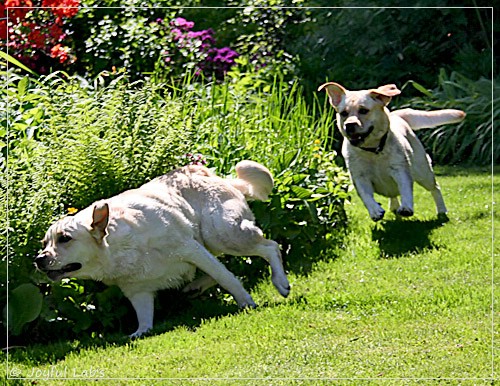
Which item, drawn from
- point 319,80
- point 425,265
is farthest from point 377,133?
point 319,80

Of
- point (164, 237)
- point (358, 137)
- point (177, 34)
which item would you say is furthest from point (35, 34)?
point (164, 237)

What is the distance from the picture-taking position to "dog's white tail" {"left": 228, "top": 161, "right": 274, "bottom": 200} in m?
6.23

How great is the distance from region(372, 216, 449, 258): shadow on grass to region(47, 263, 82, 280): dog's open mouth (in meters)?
2.50

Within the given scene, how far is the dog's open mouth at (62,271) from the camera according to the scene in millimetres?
5254

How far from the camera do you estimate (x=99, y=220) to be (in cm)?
524

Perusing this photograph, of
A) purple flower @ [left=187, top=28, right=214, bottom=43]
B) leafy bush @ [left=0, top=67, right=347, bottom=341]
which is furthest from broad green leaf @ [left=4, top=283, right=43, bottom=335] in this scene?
purple flower @ [left=187, top=28, right=214, bottom=43]

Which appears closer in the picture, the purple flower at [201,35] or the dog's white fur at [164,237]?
the dog's white fur at [164,237]

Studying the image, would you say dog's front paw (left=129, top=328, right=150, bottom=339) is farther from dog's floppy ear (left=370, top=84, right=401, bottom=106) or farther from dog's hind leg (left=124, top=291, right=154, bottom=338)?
dog's floppy ear (left=370, top=84, right=401, bottom=106)

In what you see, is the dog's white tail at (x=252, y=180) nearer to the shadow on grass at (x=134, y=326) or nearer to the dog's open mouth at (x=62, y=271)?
the shadow on grass at (x=134, y=326)

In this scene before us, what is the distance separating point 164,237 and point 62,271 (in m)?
0.64

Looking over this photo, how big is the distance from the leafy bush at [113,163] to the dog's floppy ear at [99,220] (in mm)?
445

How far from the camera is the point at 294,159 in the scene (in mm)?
7574

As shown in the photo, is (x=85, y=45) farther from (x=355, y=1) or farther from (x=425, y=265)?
(x=425, y=265)

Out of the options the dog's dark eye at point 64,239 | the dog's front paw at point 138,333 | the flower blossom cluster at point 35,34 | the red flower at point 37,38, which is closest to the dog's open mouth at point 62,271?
the dog's dark eye at point 64,239
